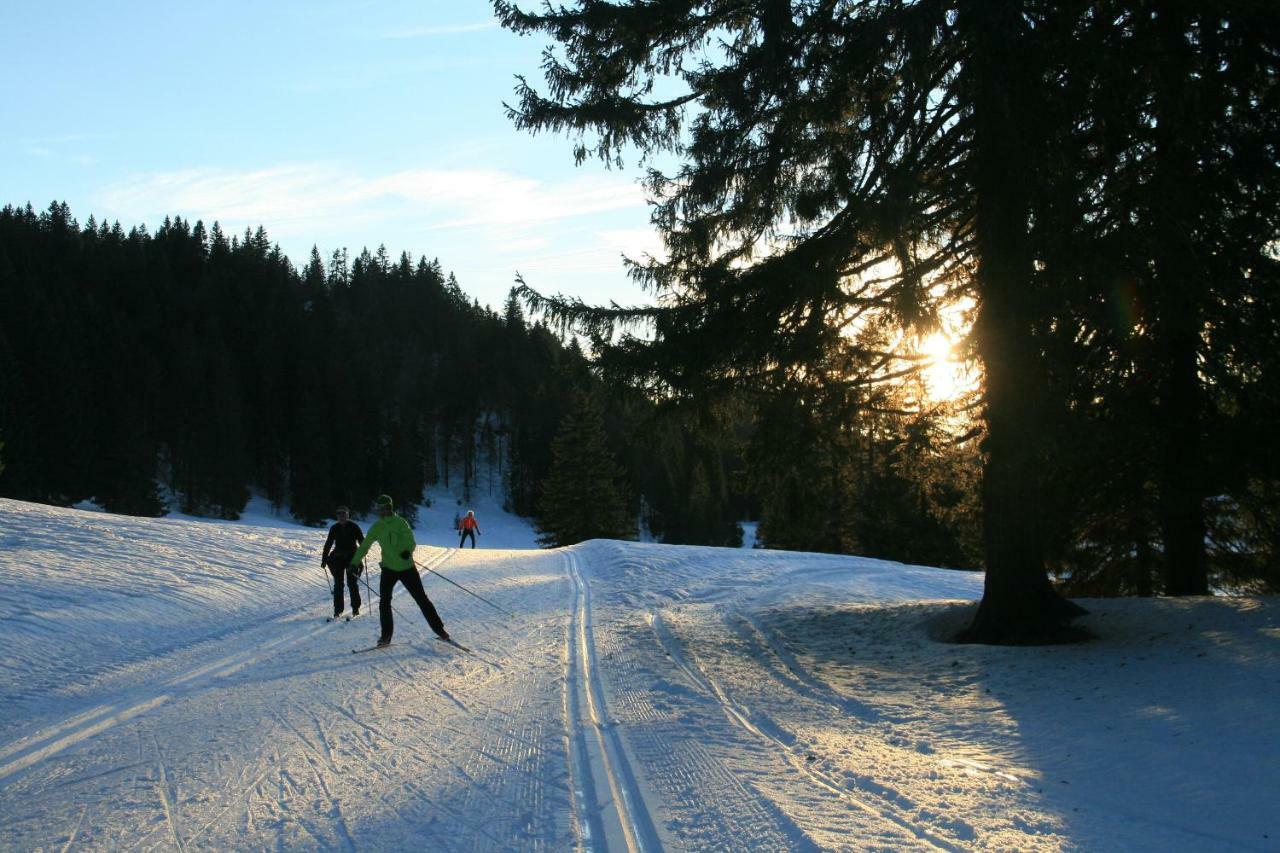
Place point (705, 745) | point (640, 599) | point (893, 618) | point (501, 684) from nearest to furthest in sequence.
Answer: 1. point (705, 745)
2. point (501, 684)
3. point (893, 618)
4. point (640, 599)

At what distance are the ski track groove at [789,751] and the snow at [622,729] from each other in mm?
28

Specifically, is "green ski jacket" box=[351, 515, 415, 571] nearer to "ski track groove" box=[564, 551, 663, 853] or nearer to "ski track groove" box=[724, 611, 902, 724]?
"ski track groove" box=[564, 551, 663, 853]

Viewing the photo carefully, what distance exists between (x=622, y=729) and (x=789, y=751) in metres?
1.37

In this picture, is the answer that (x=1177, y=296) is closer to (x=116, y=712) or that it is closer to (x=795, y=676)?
(x=795, y=676)

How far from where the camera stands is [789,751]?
648 centimetres

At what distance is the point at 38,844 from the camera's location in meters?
4.52

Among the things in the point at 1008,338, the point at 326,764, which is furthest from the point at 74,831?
the point at 1008,338

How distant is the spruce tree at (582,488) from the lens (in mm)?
54969

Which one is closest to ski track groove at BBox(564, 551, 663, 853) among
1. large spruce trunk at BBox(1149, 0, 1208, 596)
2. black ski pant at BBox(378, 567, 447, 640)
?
black ski pant at BBox(378, 567, 447, 640)

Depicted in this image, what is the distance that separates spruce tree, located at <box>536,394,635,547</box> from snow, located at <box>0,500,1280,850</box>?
4045cm

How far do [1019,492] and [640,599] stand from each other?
367 inches

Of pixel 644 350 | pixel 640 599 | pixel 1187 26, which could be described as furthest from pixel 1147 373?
pixel 640 599

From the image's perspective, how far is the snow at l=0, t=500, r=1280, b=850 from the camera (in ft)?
15.8

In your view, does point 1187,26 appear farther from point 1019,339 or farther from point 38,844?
point 38,844
